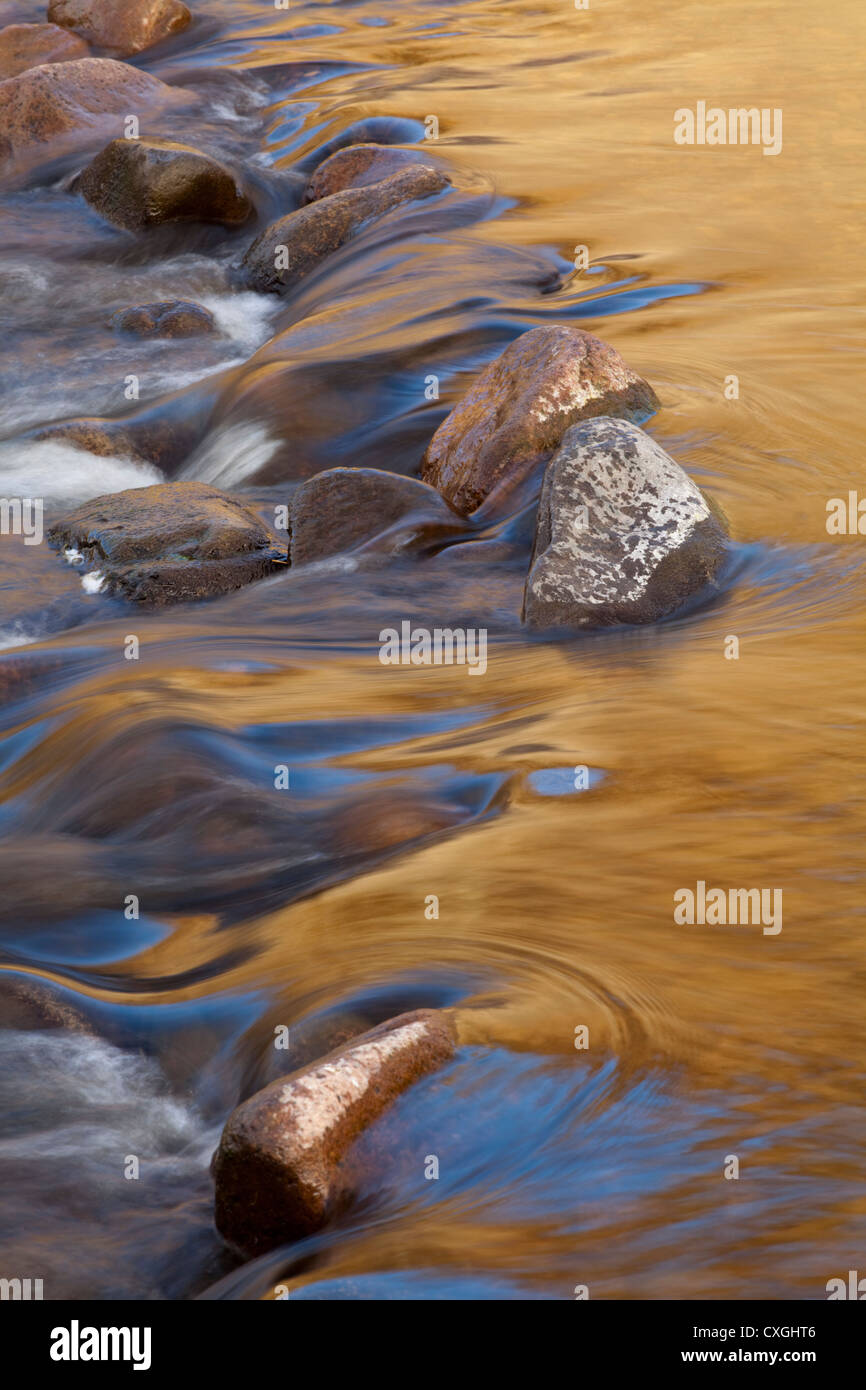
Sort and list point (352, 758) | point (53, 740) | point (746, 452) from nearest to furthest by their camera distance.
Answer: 1. point (352, 758)
2. point (53, 740)
3. point (746, 452)

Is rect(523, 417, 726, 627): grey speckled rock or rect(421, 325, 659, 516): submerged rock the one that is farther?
rect(421, 325, 659, 516): submerged rock

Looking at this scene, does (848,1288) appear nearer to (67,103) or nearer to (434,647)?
(434,647)

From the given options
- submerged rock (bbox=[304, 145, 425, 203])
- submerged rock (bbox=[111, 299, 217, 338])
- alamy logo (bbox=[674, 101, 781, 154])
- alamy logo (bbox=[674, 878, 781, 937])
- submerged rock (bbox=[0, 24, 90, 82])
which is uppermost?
submerged rock (bbox=[0, 24, 90, 82])

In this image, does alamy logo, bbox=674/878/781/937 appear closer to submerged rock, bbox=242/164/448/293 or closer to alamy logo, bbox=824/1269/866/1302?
alamy logo, bbox=824/1269/866/1302

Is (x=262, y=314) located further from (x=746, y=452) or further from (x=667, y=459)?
(x=667, y=459)

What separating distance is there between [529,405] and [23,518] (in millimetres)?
3064

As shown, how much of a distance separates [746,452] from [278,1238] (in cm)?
482

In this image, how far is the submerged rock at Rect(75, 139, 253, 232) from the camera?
40.9ft

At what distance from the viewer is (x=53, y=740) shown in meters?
5.35

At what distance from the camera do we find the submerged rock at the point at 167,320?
428 inches

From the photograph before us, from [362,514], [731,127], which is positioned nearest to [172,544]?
[362,514]

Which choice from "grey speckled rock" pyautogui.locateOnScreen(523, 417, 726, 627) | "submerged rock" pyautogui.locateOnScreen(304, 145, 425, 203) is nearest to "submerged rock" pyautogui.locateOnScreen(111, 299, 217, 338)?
"submerged rock" pyautogui.locateOnScreen(304, 145, 425, 203)

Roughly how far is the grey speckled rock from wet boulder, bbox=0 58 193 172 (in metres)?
10.2

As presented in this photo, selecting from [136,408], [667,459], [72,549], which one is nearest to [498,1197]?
[667,459]
